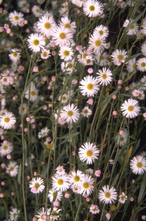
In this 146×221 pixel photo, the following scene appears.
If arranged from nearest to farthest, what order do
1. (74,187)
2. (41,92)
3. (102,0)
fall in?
1. (74,187)
2. (102,0)
3. (41,92)

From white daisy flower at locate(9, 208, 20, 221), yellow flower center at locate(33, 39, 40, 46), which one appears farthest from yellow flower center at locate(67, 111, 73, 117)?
white daisy flower at locate(9, 208, 20, 221)

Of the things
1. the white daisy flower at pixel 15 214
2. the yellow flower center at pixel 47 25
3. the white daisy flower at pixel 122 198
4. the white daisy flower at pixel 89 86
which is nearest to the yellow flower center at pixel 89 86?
the white daisy flower at pixel 89 86

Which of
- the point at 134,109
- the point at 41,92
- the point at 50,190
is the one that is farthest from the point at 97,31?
the point at 50,190

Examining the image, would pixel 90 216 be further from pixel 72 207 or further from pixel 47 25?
pixel 47 25

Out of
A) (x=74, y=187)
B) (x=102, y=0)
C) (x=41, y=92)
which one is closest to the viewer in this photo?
(x=74, y=187)

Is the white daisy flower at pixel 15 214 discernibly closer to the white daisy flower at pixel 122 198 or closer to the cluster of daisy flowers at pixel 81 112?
the cluster of daisy flowers at pixel 81 112

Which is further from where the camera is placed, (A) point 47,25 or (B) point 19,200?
(B) point 19,200

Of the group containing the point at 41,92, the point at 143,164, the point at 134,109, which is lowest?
the point at 143,164
